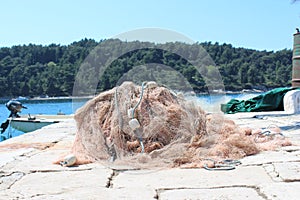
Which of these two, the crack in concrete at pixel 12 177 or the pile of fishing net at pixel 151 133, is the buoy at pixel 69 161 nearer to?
the pile of fishing net at pixel 151 133

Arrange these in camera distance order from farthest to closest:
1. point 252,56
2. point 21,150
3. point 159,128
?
point 252,56
point 21,150
point 159,128

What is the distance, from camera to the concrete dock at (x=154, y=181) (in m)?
2.91

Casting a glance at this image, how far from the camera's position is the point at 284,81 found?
172 ft

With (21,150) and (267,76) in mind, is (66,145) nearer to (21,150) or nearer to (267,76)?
(21,150)

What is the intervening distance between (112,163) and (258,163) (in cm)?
162

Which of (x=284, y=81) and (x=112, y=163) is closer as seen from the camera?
(x=112, y=163)

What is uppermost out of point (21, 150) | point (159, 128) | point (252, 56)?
point (252, 56)

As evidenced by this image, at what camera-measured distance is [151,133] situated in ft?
14.8

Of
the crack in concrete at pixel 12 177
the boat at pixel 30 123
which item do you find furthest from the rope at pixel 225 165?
the boat at pixel 30 123

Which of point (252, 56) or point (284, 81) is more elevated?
point (252, 56)

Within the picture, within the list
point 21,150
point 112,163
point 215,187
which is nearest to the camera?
point 215,187

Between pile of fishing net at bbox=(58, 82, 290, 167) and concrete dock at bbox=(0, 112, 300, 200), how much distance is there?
9.7 inches

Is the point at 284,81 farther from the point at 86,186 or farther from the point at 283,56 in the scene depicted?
the point at 86,186

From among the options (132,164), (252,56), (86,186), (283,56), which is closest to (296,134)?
(132,164)
